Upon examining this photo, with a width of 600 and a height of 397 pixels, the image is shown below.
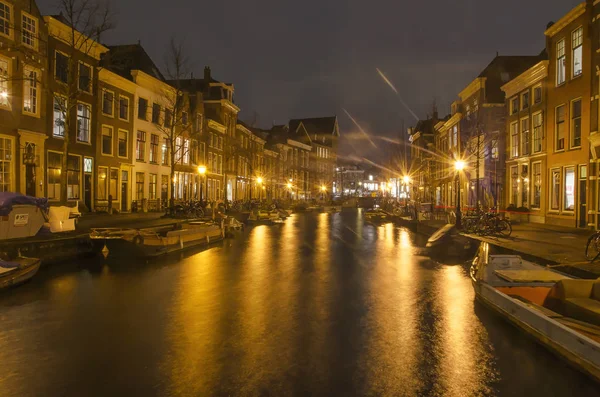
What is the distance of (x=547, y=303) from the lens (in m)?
8.74

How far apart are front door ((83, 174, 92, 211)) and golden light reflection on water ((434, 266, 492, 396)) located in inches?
1097

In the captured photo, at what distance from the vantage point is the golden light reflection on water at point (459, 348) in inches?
222

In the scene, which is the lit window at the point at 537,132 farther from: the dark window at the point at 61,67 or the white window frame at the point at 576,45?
the dark window at the point at 61,67

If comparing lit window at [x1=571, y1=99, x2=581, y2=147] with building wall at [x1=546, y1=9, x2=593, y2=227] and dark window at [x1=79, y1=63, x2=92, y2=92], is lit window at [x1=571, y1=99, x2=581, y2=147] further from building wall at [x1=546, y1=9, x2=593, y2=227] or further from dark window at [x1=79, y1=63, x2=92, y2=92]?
dark window at [x1=79, y1=63, x2=92, y2=92]

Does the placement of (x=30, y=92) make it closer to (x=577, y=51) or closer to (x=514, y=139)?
(x=577, y=51)

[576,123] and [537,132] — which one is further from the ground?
[537,132]

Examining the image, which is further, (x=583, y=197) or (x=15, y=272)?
(x=583, y=197)

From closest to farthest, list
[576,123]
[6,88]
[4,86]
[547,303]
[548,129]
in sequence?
[547,303] < [4,86] < [6,88] < [576,123] < [548,129]

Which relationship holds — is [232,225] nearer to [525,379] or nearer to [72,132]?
[72,132]

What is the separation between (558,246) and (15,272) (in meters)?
17.2

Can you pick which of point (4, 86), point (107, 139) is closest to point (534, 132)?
point (107, 139)

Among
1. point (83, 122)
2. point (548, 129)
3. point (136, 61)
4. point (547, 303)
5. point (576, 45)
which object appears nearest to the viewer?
point (547, 303)

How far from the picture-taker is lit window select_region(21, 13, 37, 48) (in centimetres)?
2714

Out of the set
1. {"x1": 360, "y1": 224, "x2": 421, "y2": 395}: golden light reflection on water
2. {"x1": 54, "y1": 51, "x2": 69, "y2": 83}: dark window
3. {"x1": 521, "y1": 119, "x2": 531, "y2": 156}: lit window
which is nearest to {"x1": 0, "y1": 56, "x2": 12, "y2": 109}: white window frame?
{"x1": 54, "y1": 51, "x2": 69, "y2": 83}: dark window
